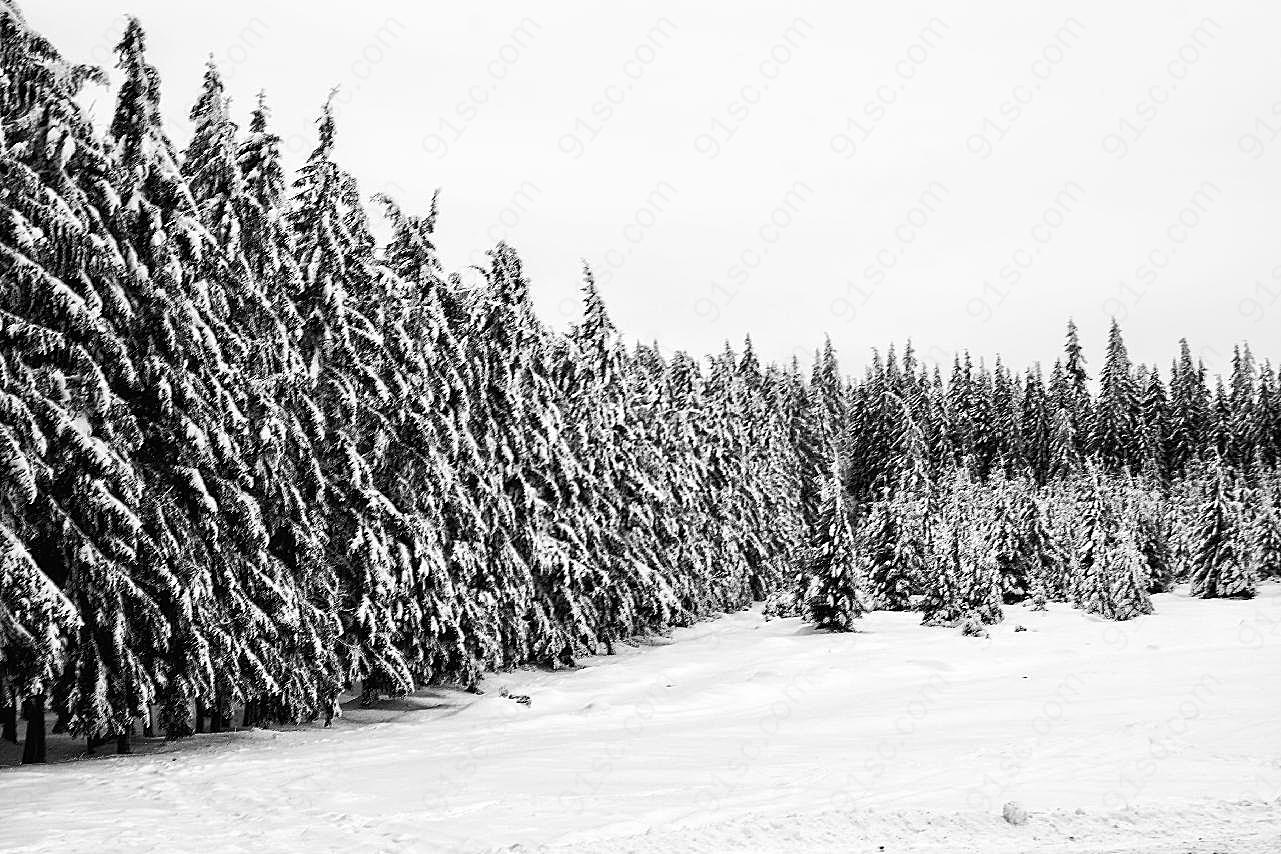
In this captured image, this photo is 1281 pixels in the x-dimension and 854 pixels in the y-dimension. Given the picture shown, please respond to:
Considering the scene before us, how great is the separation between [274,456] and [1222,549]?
5859 cm

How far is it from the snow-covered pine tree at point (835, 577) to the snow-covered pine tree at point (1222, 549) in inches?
1307

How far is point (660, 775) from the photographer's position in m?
13.3

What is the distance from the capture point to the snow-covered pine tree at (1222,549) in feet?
182

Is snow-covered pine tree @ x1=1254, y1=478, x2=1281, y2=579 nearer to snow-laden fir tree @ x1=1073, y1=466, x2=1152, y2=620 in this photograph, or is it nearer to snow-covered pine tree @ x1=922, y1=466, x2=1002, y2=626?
snow-laden fir tree @ x1=1073, y1=466, x2=1152, y2=620

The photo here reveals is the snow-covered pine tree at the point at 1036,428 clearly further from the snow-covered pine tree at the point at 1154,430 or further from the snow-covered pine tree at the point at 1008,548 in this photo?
the snow-covered pine tree at the point at 1008,548

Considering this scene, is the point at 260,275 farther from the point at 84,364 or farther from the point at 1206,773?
the point at 1206,773

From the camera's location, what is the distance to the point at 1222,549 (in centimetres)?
5647

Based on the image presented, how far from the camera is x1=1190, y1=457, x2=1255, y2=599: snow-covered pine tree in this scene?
182 feet

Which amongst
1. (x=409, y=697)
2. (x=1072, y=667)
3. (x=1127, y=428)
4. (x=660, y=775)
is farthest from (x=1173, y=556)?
(x=660, y=775)

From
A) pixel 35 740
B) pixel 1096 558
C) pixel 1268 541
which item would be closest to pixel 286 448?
pixel 35 740

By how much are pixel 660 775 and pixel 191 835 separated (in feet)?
20.4

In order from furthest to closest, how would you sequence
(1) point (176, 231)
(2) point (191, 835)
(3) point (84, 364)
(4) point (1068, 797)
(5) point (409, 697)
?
1. (5) point (409, 697)
2. (1) point (176, 231)
3. (3) point (84, 364)
4. (4) point (1068, 797)
5. (2) point (191, 835)

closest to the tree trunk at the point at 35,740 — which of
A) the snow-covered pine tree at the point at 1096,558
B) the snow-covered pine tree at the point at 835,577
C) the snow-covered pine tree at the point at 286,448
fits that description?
the snow-covered pine tree at the point at 286,448

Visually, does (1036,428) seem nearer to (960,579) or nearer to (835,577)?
(960,579)
